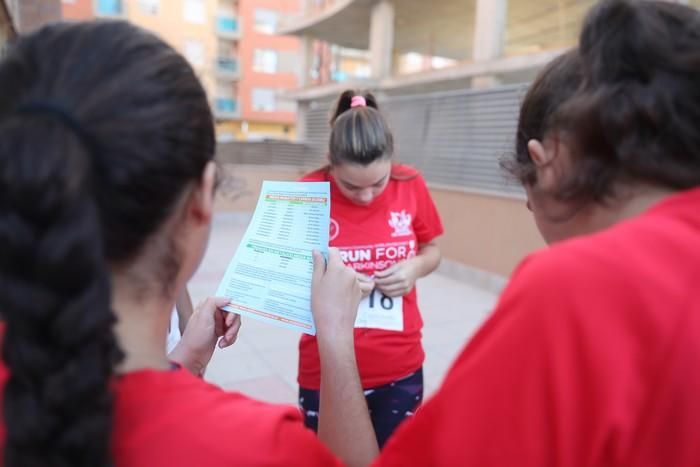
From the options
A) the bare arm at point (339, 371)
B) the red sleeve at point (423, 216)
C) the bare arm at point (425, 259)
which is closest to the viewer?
the bare arm at point (339, 371)

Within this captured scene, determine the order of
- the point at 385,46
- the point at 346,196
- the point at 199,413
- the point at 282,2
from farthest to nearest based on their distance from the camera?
1. the point at 282,2
2. the point at 385,46
3. the point at 346,196
4. the point at 199,413

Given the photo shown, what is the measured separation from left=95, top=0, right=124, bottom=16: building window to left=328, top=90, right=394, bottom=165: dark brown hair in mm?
Answer: 29782

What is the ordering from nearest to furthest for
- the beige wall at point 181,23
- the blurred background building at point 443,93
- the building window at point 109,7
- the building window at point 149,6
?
the blurred background building at point 443,93, the building window at point 109,7, the beige wall at point 181,23, the building window at point 149,6

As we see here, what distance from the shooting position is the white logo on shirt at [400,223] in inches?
83.0

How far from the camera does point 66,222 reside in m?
0.60

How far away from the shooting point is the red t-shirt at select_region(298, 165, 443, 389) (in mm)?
1922

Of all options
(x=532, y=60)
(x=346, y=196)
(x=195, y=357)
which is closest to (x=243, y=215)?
(x=532, y=60)

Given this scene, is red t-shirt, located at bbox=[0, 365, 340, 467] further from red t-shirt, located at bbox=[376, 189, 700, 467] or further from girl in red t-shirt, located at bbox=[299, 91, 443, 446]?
girl in red t-shirt, located at bbox=[299, 91, 443, 446]

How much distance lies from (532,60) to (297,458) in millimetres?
7373

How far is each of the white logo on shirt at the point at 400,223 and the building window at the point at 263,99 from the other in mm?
32427

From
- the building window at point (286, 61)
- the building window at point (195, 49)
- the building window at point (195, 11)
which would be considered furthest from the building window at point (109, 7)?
the building window at point (286, 61)

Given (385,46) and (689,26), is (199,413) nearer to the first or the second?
(689,26)

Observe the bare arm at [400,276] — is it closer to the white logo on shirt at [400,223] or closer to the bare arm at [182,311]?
the white logo on shirt at [400,223]

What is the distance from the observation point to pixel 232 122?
3284 cm
